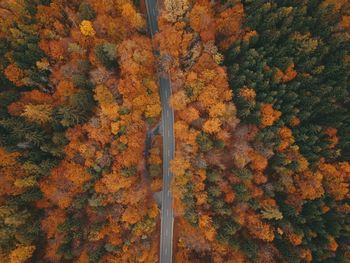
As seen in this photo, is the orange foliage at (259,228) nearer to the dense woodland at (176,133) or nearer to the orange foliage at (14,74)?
the dense woodland at (176,133)

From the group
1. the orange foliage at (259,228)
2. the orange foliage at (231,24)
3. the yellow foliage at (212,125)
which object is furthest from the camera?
the orange foliage at (231,24)

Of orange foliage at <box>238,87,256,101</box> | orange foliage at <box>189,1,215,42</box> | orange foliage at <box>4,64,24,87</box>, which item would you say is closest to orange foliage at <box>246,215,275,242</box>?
orange foliage at <box>238,87,256,101</box>

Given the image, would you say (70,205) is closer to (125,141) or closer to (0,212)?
(0,212)

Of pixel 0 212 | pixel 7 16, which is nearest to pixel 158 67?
pixel 7 16

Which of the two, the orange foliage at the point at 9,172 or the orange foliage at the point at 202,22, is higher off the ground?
the orange foliage at the point at 202,22

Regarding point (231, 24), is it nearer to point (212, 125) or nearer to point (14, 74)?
point (212, 125)

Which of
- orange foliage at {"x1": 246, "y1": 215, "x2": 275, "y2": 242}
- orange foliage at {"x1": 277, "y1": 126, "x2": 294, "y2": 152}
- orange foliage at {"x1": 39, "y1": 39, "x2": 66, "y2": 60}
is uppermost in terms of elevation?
orange foliage at {"x1": 39, "y1": 39, "x2": 66, "y2": 60}

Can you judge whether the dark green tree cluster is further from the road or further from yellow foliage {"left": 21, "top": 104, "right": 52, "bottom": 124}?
yellow foliage {"left": 21, "top": 104, "right": 52, "bottom": 124}

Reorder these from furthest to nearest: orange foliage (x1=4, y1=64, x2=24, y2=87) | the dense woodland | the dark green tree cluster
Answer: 1. the dark green tree cluster
2. orange foliage (x1=4, y1=64, x2=24, y2=87)
3. the dense woodland

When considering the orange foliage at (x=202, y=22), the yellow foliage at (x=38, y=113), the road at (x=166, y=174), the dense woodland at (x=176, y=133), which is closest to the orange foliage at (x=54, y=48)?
the dense woodland at (x=176, y=133)
